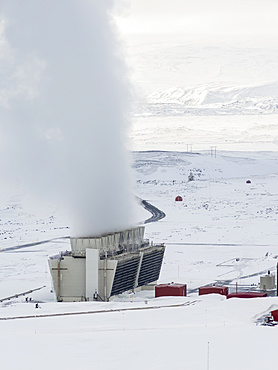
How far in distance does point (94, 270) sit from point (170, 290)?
5.58 metres

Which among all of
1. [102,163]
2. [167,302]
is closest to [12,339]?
[167,302]

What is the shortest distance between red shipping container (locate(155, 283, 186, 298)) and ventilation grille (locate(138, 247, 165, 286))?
4.76 meters

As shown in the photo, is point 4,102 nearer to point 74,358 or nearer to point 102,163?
point 102,163

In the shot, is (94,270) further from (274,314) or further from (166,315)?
(274,314)

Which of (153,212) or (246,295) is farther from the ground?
(153,212)

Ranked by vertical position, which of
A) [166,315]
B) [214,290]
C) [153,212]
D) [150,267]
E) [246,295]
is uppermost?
[153,212]

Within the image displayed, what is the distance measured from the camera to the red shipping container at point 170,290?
196 feet

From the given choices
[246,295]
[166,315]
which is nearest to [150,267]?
[246,295]

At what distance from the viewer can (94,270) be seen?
60.7 metres

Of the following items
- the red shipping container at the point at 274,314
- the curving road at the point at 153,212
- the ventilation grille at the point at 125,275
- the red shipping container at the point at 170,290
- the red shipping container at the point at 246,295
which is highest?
the curving road at the point at 153,212

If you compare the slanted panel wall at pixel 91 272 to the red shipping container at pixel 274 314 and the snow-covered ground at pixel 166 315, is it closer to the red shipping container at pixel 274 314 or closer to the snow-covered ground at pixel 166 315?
the snow-covered ground at pixel 166 315

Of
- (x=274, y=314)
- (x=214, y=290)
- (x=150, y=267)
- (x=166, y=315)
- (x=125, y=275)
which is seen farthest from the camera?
(x=150, y=267)

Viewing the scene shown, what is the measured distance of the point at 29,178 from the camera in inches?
3546

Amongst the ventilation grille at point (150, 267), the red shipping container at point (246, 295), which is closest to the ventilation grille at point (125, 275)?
the ventilation grille at point (150, 267)
